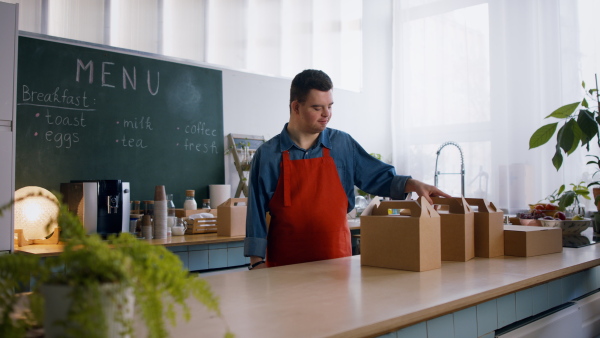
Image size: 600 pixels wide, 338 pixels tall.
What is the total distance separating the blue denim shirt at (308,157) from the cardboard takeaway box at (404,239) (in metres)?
0.54

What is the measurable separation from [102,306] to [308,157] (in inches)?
67.1

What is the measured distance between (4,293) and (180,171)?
136 inches

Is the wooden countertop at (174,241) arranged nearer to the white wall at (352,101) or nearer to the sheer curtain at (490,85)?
the white wall at (352,101)

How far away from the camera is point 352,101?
18.3ft

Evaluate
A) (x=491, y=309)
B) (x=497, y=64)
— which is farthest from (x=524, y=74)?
(x=491, y=309)

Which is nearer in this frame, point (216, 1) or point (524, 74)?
point (216, 1)

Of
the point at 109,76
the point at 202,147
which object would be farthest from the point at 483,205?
the point at 109,76

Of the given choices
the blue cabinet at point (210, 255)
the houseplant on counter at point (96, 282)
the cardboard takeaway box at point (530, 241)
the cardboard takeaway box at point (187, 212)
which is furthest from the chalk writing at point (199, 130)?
the houseplant on counter at point (96, 282)

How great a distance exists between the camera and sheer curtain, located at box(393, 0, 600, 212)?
459 cm

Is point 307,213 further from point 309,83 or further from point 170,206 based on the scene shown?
point 170,206

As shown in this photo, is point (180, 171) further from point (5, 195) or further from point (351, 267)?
point (351, 267)

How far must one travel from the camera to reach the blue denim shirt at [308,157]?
2227mm

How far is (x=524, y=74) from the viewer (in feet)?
15.8

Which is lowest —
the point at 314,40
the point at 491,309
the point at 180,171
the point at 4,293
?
the point at 491,309
